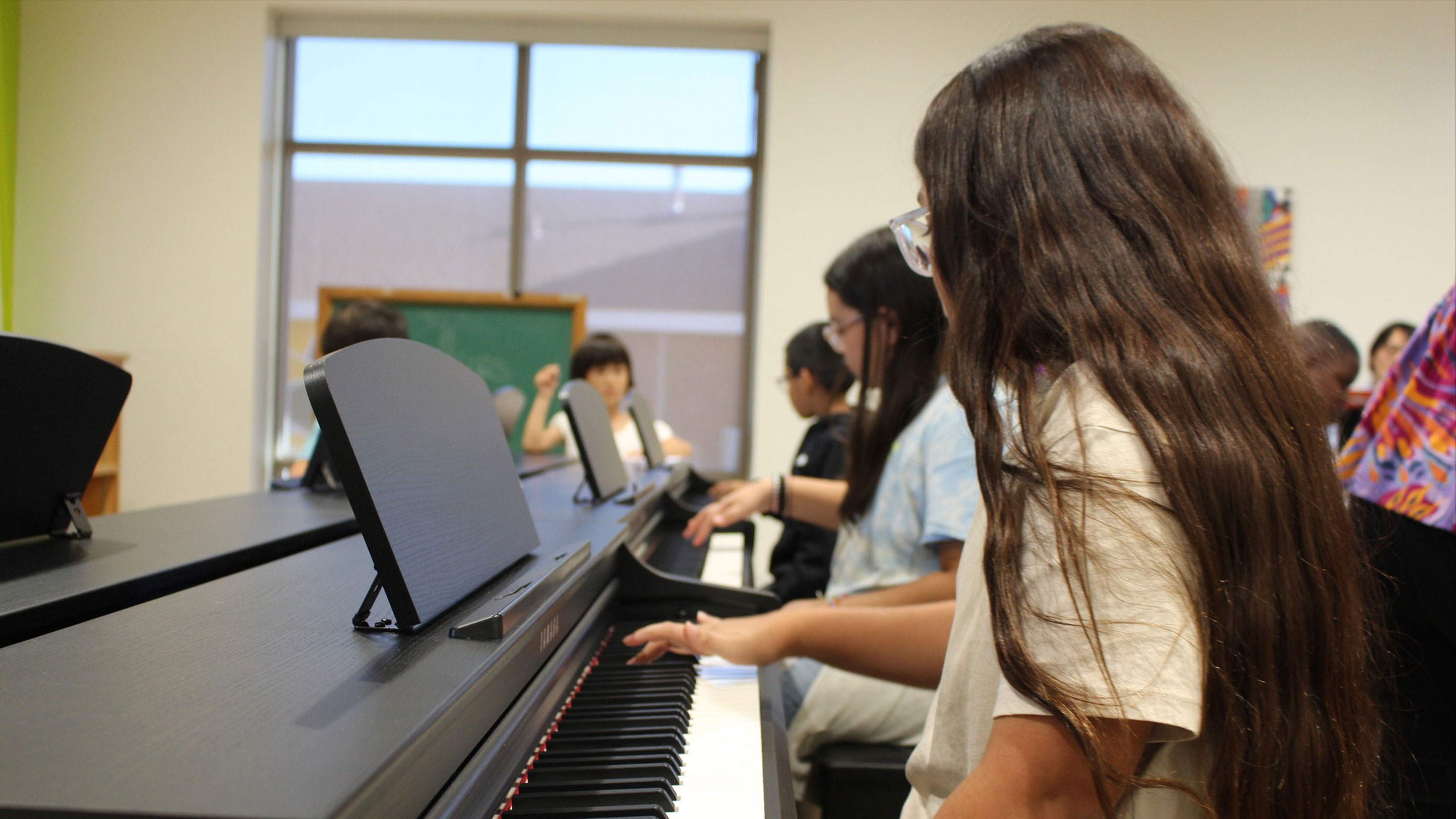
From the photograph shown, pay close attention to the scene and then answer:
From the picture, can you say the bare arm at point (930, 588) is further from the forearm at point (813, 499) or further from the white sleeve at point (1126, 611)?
the white sleeve at point (1126, 611)

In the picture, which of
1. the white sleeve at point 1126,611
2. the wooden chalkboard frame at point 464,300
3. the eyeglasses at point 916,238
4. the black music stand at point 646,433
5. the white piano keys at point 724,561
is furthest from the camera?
the wooden chalkboard frame at point 464,300

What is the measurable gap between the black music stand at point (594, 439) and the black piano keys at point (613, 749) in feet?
2.06

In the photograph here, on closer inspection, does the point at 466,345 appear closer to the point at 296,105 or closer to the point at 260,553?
the point at 296,105

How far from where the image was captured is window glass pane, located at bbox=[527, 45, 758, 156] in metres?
5.23

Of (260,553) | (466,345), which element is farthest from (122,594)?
(466,345)

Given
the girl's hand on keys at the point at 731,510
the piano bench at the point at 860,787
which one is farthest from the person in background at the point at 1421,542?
the girl's hand on keys at the point at 731,510

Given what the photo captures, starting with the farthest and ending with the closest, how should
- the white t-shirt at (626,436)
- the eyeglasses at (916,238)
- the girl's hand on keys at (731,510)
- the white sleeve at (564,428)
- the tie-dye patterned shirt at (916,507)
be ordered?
the white sleeve at (564,428), the white t-shirt at (626,436), the girl's hand on keys at (731,510), the tie-dye patterned shirt at (916,507), the eyeglasses at (916,238)

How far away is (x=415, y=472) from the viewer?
2.78 feet

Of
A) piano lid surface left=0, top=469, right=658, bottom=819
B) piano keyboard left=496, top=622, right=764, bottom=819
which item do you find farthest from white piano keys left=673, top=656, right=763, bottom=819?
piano lid surface left=0, top=469, right=658, bottom=819

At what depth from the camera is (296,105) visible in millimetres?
5316

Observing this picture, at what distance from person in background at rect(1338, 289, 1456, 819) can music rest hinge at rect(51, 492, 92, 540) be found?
1.67m

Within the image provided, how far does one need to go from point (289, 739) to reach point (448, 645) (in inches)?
9.0

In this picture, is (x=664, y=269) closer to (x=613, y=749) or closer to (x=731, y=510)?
(x=731, y=510)

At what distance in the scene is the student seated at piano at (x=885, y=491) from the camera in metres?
1.61
